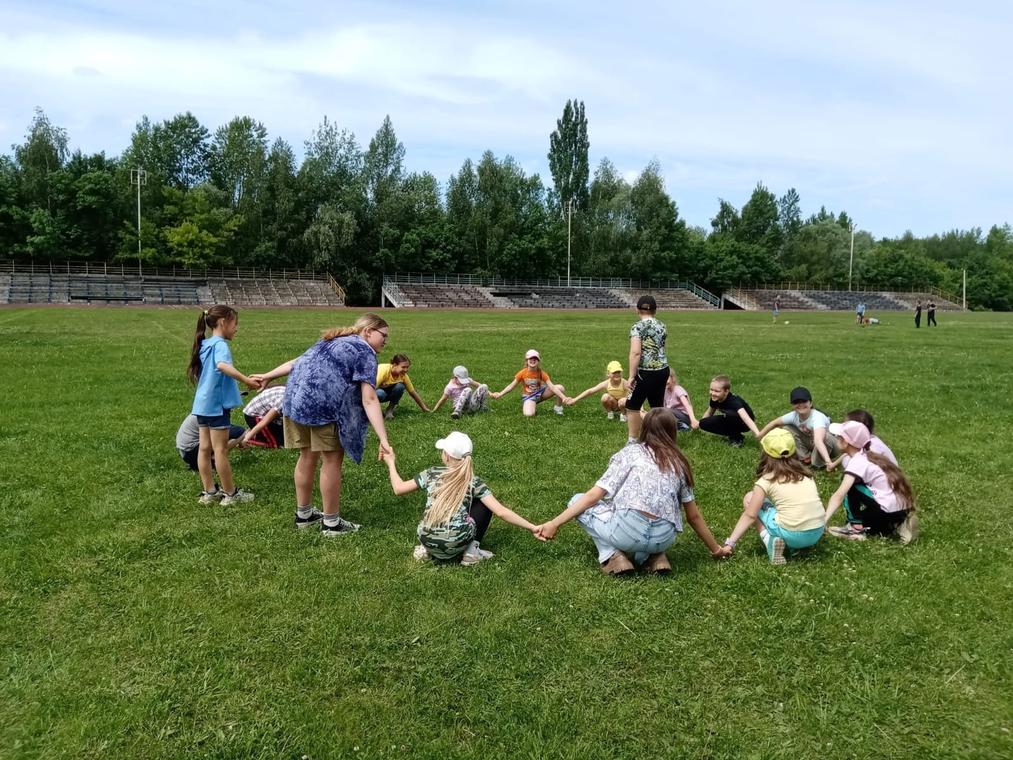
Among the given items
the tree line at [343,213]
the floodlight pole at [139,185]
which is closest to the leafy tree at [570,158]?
the tree line at [343,213]

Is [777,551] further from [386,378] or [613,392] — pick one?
[386,378]

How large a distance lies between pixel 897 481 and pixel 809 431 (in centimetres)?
242

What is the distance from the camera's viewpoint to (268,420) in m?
8.30

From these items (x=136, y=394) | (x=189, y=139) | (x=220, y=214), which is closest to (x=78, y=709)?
(x=136, y=394)

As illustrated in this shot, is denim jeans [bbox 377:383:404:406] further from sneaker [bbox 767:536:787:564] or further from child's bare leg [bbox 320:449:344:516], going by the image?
sneaker [bbox 767:536:787:564]

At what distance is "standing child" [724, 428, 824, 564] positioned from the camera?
544cm

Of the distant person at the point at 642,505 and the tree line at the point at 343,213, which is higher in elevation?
the tree line at the point at 343,213

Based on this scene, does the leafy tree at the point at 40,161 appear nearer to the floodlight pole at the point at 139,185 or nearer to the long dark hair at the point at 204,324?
the floodlight pole at the point at 139,185

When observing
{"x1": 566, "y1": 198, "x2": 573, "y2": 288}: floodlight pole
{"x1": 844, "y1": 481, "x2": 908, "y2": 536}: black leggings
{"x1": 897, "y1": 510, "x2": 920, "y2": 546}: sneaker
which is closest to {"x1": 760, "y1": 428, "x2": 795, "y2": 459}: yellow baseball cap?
{"x1": 844, "y1": 481, "x2": 908, "y2": 536}: black leggings

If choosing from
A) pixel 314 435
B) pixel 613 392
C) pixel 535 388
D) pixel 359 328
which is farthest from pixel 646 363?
pixel 314 435

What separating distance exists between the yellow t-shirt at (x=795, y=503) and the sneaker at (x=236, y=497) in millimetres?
4756

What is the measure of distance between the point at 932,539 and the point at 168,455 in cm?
823

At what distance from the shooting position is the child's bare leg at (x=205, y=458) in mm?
6629

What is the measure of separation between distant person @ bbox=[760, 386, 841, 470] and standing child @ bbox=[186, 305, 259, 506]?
5.78 metres
